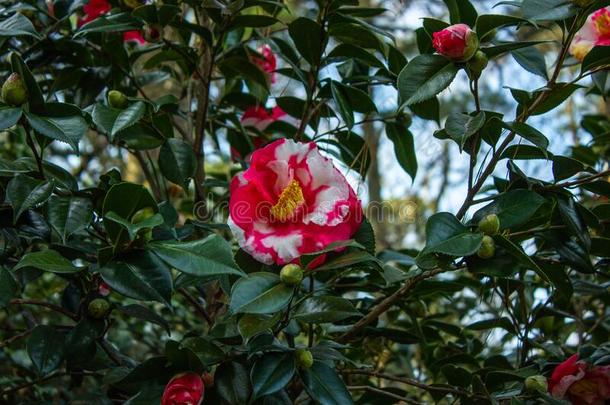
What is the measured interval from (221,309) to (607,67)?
67cm

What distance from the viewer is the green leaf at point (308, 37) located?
3.51ft

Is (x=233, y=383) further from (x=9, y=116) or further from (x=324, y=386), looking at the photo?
(x=9, y=116)

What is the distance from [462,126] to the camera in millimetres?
908

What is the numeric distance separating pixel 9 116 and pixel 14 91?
1.6 inches

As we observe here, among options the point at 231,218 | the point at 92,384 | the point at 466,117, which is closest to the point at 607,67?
the point at 466,117

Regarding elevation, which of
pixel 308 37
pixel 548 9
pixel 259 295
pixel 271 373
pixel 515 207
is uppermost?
pixel 548 9

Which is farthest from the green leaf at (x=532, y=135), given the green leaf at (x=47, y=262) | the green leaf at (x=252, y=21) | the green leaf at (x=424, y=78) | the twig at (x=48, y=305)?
the twig at (x=48, y=305)

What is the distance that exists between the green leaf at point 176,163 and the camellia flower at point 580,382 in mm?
601

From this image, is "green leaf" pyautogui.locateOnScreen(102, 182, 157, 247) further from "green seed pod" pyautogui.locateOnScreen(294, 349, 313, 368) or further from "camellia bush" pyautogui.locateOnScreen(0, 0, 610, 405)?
"green seed pod" pyautogui.locateOnScreen(294, 349, 313, 368)

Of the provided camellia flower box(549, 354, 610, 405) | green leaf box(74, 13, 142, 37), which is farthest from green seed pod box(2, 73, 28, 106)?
camellia flower box(549, 354, 610, 405)

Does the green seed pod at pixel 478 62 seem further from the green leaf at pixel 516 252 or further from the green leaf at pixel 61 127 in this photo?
the green leaf at pixel 61 127

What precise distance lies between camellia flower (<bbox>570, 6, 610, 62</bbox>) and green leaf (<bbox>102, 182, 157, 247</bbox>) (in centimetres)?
76

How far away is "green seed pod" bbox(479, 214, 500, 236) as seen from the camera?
84 cm

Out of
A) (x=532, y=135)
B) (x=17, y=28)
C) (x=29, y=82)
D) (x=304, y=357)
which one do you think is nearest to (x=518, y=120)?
(x=532, y=135)
